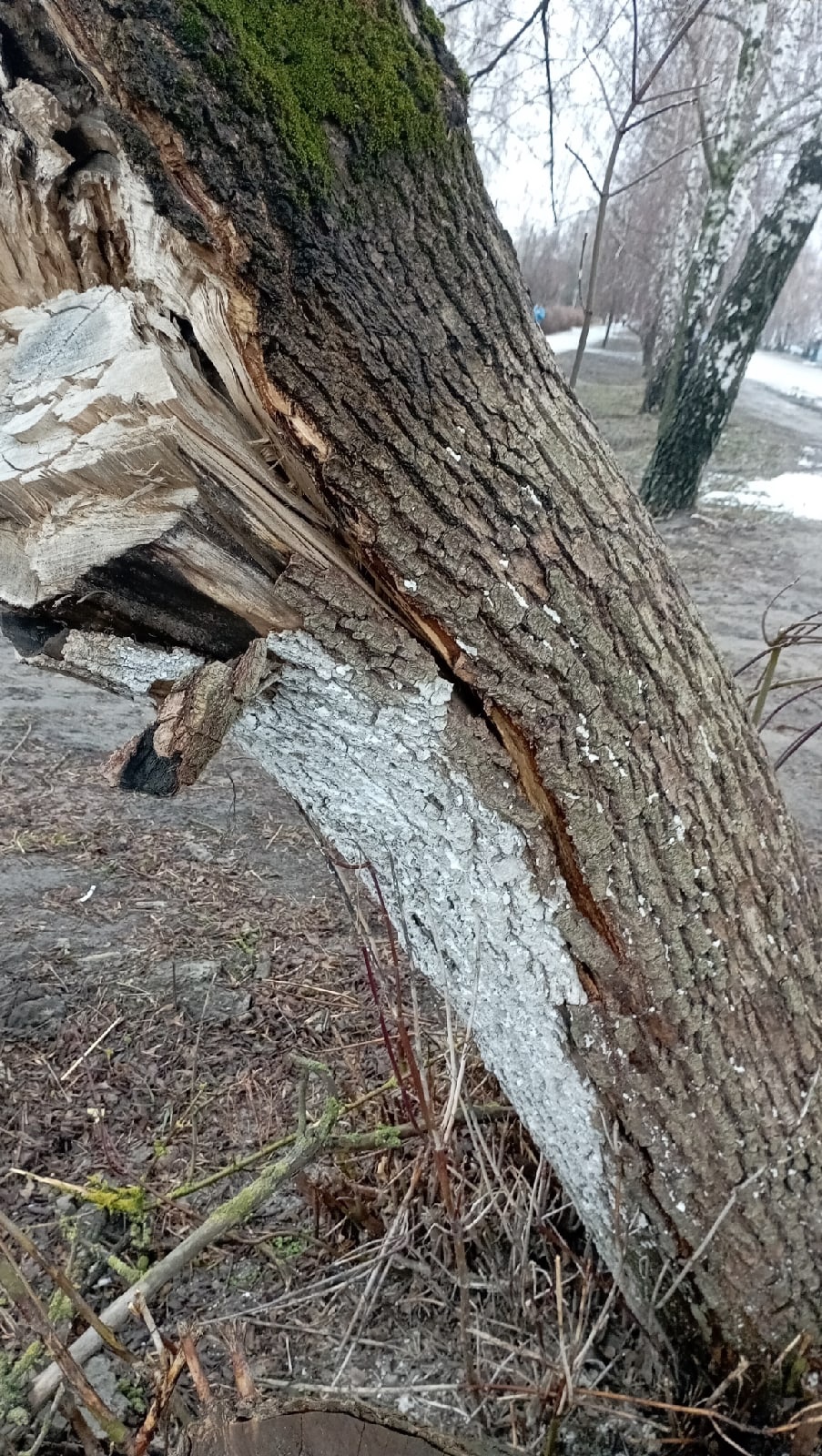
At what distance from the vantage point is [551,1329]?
5.93ft

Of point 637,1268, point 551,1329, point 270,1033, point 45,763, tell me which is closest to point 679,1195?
point 637,1268

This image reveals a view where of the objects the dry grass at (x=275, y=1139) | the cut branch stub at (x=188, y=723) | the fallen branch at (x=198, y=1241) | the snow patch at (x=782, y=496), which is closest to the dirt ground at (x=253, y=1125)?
the dry grass at (x=275, y=1139)

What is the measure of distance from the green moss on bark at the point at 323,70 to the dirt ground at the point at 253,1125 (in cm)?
90

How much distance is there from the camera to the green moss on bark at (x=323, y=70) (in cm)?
100

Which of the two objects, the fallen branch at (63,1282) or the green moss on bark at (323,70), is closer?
the green moss on bark at (323,70)

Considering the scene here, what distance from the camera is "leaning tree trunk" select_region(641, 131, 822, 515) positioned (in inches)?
273

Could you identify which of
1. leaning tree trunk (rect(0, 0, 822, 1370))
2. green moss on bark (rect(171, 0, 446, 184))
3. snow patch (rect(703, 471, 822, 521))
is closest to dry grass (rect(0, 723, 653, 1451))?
leaning tree trunk (rect(0, 0, 822, 1370))

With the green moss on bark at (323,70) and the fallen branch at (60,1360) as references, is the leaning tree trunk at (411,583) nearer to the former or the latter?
the green moss on bark at (323,70)

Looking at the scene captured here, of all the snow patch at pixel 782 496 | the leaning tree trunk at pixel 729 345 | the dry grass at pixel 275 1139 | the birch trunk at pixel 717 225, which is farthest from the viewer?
the snow patch at pixel 782 496

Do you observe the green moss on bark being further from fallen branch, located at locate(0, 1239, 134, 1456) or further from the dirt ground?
fallen branch, located at locate(0, 1239, 134, 1456)

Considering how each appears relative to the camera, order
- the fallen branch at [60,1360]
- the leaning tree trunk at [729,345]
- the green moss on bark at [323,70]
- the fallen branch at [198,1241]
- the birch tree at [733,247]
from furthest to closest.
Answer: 1. the birch tree at [733,247]
2. the leaning tree trunk at [729,345]
3. the fallen branch at [198,1241]
4. the fallen branch at [60,1360]
5. the green moss on bark at [323,70]

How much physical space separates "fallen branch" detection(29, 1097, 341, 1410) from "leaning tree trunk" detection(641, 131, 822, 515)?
7.29m

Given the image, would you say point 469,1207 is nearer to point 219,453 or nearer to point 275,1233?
Result: point 275,1233

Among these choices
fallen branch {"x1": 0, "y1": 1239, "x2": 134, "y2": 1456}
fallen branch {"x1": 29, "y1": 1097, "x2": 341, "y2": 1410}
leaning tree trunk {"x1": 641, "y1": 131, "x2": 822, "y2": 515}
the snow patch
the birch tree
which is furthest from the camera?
the snow patch
